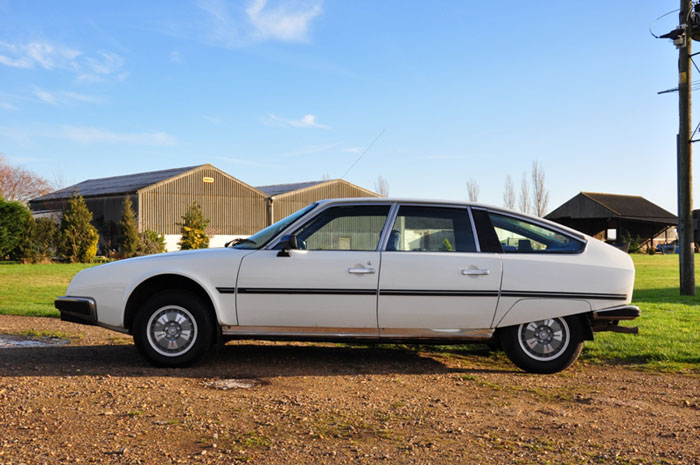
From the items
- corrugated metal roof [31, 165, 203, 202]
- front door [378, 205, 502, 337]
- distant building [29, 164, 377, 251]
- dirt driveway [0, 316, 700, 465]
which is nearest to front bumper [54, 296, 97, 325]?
dirt driveway [0, 316, 700, 465]

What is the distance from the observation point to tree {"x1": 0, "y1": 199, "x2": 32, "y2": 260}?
2862 cm

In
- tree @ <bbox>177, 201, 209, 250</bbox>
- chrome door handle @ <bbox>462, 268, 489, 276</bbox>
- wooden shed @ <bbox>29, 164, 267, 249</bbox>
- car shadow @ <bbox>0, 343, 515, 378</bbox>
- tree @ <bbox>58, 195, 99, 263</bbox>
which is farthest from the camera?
wooden shed @ <bbox>29, 164, 267, 249</bbox>

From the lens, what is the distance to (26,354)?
7.06m

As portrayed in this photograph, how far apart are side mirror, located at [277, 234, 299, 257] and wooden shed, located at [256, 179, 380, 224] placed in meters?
42.7

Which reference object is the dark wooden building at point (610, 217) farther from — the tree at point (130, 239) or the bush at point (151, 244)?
the tree at point (130, 239)

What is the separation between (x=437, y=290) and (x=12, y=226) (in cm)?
2760

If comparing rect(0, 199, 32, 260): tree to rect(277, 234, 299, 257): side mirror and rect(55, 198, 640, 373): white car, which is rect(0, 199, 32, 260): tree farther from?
rect(277, 234, 299, 257): side mirror

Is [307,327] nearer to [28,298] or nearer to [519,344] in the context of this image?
[519,344]

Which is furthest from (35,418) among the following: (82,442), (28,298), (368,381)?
(28,298)

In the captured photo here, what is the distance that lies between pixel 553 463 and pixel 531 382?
7.69 ft

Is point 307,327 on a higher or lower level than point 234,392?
higher

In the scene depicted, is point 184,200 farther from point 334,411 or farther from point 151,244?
point 334,411

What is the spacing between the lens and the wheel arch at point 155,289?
21.4 feet

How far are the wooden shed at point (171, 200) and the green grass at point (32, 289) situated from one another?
16.9m
